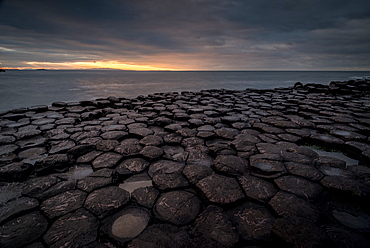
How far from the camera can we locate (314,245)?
1000 mm

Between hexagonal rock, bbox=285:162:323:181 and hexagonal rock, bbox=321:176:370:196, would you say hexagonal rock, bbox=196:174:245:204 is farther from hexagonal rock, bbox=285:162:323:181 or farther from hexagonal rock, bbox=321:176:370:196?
hexagonal rock, bbox=321:176:370:196

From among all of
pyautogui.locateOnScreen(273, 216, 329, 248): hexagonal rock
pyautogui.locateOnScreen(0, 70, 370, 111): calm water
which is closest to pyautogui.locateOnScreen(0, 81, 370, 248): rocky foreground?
pyautogui.locateOnScreen(273, 216, 329, 248): hexagonal rock

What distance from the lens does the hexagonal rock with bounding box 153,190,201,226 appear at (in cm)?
127

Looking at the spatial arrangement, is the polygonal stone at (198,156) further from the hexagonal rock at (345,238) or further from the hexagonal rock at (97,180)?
the hexagonal rock at (345,238)

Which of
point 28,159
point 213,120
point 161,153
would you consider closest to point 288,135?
point 213,120

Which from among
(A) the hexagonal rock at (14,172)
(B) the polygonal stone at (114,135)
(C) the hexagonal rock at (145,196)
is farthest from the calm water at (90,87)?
(C) the hexagonal rock at (145,196)

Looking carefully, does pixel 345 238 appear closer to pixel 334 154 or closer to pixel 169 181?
pixel 169 181

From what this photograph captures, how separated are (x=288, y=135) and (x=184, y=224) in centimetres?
221

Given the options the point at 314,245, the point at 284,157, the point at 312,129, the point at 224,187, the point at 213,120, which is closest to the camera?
the point at 314,245

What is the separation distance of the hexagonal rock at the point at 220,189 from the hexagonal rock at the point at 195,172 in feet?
0.23

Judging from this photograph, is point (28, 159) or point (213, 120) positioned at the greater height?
point (213, 120)

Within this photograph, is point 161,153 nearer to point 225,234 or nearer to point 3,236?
point 225,234

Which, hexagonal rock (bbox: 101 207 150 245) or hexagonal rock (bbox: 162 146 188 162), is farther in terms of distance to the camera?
hexagonal rock (bbox: 162 146 188 162)

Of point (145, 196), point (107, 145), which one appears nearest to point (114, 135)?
point (107, 145)
